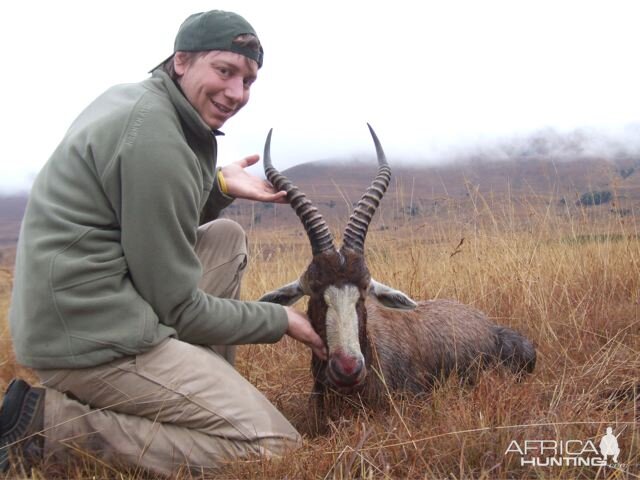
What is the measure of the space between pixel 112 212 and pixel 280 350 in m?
3.20

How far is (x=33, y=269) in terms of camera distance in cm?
354

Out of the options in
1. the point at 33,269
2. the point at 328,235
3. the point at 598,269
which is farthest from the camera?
the point at 598,269

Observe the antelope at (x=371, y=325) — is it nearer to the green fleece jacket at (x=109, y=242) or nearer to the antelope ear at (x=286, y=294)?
the antelope ear at (x=286, y=294)

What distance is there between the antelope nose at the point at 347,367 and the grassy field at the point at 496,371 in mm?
269

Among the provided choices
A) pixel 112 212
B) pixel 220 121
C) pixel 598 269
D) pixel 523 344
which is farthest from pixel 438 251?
pixel 112 212

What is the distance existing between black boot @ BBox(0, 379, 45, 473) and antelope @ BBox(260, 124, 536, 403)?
5.91ft

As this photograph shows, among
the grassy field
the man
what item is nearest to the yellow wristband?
the man

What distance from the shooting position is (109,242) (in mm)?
3643

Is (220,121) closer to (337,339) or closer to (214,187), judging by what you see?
(214,187)

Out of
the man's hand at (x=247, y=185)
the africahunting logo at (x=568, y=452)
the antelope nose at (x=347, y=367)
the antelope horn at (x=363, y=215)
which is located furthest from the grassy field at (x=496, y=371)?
the man's hand at (x=247, y=185)

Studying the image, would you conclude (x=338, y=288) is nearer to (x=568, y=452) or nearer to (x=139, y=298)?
(x=139, y=298)

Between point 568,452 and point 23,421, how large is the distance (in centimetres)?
304

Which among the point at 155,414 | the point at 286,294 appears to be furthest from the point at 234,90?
the point at 155,414

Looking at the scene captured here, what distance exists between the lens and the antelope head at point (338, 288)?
4.24 metres
